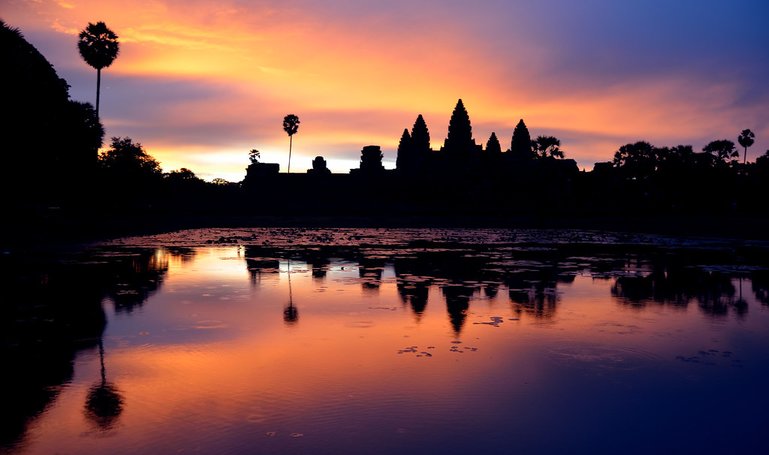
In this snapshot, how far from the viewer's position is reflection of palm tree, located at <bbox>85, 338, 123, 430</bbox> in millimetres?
6848

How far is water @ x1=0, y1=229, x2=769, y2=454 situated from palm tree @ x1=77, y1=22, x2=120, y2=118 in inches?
1798

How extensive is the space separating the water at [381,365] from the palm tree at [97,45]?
45667 millimetres

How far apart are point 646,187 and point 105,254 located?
91.0m

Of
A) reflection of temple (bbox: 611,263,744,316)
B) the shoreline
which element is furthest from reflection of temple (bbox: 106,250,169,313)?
reflection of temple (bbox: 611,263,744,316)

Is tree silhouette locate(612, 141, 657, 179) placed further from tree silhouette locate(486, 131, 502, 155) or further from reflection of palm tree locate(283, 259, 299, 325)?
reflection of palm tree locate(283, 259, 299, 325)

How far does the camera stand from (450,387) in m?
8.16

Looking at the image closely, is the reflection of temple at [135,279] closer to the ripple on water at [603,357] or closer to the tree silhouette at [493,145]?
the ripple on water at [603,357]

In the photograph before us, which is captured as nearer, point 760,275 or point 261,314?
point 261,314

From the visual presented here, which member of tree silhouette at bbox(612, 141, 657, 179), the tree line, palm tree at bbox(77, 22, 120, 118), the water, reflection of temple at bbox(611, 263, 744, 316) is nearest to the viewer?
the water

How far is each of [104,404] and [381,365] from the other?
138 inches

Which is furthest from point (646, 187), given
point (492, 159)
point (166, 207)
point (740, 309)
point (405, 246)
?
point (740, 309)

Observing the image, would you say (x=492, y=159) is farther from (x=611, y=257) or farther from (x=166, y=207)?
(x=611, y=257)

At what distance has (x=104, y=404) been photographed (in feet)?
24.2

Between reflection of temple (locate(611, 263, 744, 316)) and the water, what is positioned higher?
reflection of temple (locate(611, 263, 744, 316))
